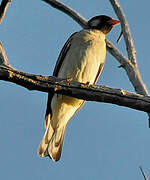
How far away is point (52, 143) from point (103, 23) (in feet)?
7.51

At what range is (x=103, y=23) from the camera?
24.5ft

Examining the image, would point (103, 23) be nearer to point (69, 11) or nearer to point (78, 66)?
point (69, 11)

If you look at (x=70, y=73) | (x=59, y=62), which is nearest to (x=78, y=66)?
(x=70, y=73)

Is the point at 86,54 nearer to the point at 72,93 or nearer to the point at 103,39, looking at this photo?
the point at 103,39

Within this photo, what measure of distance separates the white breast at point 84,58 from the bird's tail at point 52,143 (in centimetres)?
80

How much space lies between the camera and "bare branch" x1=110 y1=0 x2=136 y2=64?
5501mm

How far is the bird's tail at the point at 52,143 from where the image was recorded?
6.14 metres

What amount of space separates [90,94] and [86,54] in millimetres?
2103

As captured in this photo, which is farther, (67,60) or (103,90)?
(67,60)

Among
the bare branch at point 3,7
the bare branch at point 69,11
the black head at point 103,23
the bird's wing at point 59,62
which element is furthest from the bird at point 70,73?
the bare branch at point 3,7

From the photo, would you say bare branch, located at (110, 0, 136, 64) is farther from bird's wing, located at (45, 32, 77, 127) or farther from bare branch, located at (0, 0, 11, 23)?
bare branch, located at (0, 0, 11, 23)

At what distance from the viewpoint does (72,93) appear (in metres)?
4.16

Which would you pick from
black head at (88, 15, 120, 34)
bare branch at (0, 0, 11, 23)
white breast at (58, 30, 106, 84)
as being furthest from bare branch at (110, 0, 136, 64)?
bare branch at (0, 0, 11, 23)

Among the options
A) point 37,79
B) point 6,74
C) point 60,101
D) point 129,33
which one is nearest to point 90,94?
point 37,79
